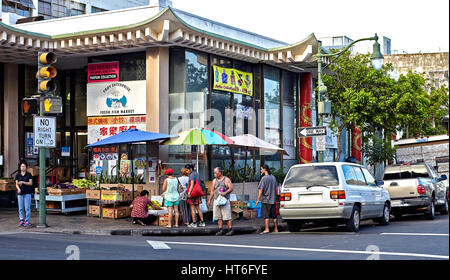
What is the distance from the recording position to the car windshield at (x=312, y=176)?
1544 cm

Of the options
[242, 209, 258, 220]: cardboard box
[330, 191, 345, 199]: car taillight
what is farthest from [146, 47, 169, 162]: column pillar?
[330, 191, 345, 199]: car taillight

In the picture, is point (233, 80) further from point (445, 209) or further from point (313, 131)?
point (445, 209)

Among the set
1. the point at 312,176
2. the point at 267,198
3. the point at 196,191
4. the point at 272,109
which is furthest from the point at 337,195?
the point at 272,109

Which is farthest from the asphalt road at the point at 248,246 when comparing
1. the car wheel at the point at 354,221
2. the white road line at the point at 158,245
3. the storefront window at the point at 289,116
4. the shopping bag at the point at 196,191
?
the storefront window at the point at 289,116

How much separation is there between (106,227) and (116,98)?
20.3ft

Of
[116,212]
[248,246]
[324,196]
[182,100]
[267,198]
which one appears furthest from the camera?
[182,100]

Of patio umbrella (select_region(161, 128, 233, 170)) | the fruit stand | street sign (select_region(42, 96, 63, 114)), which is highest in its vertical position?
street sign (select_region(42, 96, 63, 114))

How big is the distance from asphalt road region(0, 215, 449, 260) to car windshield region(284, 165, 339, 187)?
1.30 metres

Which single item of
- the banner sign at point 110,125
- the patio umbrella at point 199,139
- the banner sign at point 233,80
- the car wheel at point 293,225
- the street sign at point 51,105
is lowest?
the car wheel at point 293,225

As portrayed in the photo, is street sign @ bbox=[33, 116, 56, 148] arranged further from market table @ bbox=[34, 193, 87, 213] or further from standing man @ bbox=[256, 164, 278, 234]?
standing man @ bbox=[256, 164, 278, 234]

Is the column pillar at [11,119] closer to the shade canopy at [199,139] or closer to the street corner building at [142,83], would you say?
the street corner building at [142,83]

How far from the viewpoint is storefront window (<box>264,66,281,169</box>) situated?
25234 mm

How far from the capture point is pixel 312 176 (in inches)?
616

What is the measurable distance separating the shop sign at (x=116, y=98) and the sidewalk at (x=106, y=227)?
4.14 metres
